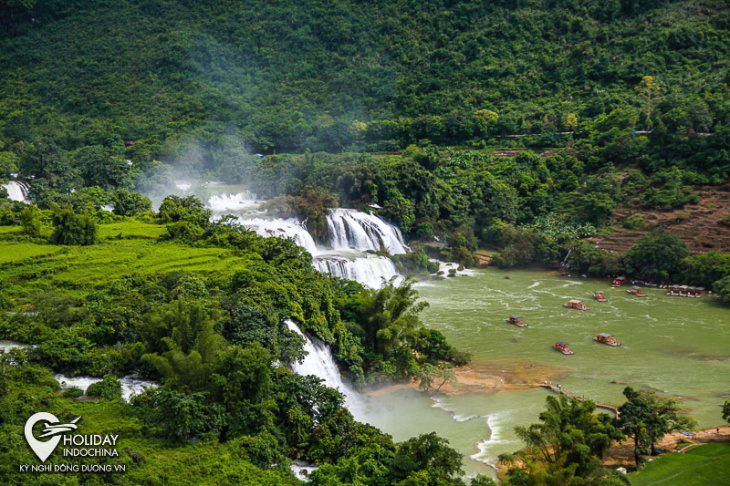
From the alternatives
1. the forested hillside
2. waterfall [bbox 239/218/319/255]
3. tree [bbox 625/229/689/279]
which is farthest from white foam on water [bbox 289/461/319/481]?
the forested hillside

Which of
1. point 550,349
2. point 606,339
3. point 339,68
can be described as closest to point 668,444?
point 550,349

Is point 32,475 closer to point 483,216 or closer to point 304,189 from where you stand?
point 304,189

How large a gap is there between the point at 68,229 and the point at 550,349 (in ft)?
69.2

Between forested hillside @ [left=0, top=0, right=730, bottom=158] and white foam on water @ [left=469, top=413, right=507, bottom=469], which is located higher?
forested hillside @ [left=0, top=0, right=730, bottom=158]

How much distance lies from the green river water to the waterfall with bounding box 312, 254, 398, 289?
267 centimetres

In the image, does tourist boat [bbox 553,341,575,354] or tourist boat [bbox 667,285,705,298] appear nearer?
tourist boat [bbox 553,341,575,354]

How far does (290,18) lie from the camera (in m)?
81.9

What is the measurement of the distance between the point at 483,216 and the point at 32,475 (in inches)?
1568

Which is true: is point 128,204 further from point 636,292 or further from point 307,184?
point 636,292

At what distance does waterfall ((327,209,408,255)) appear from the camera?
122 ft

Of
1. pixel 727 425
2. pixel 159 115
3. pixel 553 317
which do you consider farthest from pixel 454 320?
pixel 159 115

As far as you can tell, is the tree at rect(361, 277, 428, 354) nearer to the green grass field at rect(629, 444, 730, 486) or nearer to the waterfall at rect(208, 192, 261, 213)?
the green grass field at rect(629, 444, 730, 486)

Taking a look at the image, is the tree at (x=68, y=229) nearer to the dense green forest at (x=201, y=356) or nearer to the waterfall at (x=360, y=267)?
the dense green forest at (x=201, y=356)

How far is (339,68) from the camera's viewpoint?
249 feet
